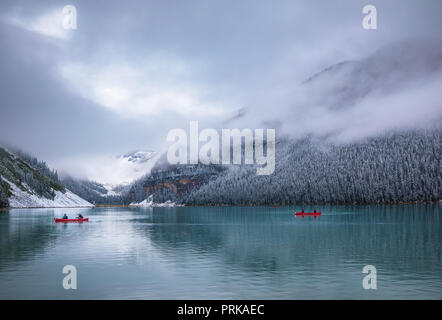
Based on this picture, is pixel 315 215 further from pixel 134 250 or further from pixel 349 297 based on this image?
pixel 349 297

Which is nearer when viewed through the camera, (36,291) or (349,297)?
(349,297)

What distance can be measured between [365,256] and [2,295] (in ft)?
154

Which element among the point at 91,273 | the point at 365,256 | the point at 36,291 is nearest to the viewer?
the point at 36,291

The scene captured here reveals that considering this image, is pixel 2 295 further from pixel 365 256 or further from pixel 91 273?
pixel 365 256

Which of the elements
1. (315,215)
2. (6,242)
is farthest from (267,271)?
(315,215)

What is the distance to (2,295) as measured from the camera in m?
39.4

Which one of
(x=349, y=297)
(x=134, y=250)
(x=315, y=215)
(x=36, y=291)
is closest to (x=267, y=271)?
(x=349, y=297)

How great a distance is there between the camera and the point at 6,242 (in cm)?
8244
